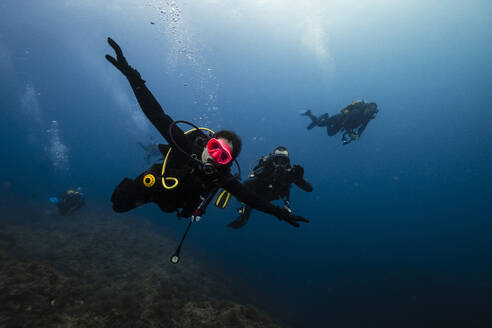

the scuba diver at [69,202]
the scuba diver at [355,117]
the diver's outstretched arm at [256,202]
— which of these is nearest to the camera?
the diver's outstretched arm at [256,202]

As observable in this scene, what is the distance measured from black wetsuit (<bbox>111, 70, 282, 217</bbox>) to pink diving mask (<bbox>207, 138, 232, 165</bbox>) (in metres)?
0.08

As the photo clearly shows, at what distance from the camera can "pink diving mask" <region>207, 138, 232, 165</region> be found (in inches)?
79.0

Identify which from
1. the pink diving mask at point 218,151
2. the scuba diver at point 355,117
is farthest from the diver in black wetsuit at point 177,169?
the scuba diver at point 355,117

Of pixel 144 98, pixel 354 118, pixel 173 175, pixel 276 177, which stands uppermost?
pixel 354 118

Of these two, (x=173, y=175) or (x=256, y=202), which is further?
(x=256, y=202)

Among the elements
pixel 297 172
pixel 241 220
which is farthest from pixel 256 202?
pixel 241 220

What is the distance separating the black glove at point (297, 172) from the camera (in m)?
4.52

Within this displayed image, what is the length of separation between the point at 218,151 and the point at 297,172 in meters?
2.96

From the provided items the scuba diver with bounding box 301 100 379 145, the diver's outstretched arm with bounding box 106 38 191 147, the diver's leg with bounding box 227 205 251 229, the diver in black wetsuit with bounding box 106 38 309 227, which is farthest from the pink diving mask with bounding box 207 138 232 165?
the scuba diver with bounding box 301 100 379 145

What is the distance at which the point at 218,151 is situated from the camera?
6.61 ft

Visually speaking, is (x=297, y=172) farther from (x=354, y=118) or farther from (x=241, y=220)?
(x=354, y=118)

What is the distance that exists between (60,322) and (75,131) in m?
175

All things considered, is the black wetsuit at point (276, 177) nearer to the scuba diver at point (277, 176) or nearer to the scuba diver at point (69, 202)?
the scuba diver at point (277, 176)

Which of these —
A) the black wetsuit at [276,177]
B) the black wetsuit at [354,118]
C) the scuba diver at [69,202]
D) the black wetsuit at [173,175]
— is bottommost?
the scuba diver at [69,202]
